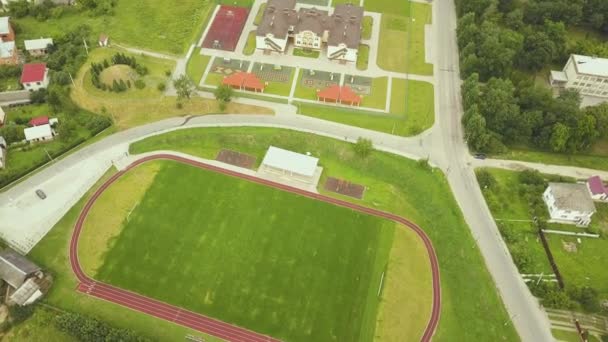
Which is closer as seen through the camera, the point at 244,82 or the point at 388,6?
the point at 244,82

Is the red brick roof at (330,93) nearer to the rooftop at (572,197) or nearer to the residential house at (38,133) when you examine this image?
the rooftop at (572,197)

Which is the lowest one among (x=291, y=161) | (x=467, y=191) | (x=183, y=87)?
(x=467, y=191)

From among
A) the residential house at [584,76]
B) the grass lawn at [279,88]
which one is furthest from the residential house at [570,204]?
the grass lawn at [279,88]

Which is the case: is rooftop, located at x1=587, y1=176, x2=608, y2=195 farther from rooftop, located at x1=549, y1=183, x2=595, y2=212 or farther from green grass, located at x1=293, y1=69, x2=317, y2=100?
green grass, located at x1=293, y1=69, x2=317, y2=100

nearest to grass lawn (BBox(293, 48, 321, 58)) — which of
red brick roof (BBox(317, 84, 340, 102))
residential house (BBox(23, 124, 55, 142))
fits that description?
red brick roof (BBox(317, 84, 340, 102))

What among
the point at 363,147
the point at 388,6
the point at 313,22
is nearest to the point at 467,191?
the point at 363,147

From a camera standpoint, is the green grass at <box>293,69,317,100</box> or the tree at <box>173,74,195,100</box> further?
the green grass at <box>293,69,317,100</box>

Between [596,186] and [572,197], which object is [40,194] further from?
[596,186]
